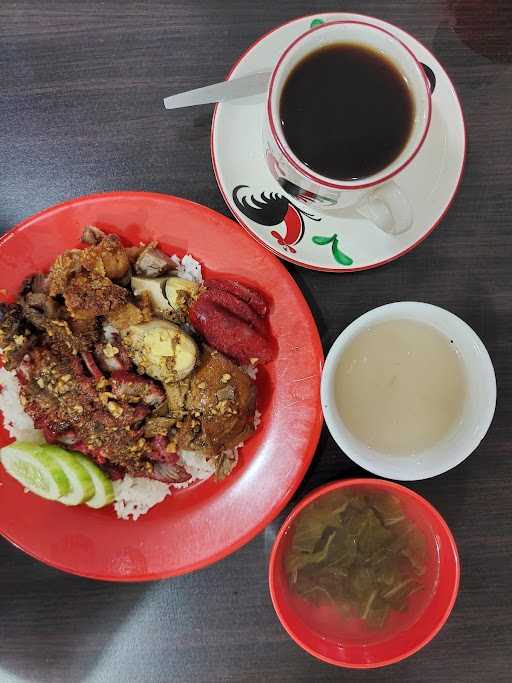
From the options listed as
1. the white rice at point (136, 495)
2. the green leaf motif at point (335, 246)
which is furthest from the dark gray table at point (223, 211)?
the white rice at point (136, 495)

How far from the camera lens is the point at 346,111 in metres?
1.03

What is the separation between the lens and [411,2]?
4.34 ft

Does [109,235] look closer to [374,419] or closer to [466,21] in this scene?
[374,419]

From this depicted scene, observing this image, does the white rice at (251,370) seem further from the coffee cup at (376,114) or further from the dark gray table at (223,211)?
the coffee cup at (376,114)

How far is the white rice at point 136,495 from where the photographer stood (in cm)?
129

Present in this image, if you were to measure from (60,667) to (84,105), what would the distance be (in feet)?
4.49

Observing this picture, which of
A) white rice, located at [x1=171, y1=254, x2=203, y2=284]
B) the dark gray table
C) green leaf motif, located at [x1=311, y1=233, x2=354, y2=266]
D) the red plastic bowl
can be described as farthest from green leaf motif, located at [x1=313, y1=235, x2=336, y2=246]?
the red plastic bowl

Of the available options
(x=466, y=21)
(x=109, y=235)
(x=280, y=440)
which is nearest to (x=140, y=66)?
(x=109, y=235)

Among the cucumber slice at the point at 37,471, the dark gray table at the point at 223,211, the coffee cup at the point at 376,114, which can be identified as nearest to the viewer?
the coffee cup at the point at 376,114

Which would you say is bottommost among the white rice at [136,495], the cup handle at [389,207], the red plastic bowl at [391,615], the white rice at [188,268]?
the red plastic bowl at [391,615]

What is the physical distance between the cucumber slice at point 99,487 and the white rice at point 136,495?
0.02 metres

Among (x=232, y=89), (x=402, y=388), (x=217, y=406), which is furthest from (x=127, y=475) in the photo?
(x=232, y=89)

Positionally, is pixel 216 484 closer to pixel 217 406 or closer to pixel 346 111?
pixel 217 406

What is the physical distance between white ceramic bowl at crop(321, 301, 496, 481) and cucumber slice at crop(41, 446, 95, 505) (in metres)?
0.56
